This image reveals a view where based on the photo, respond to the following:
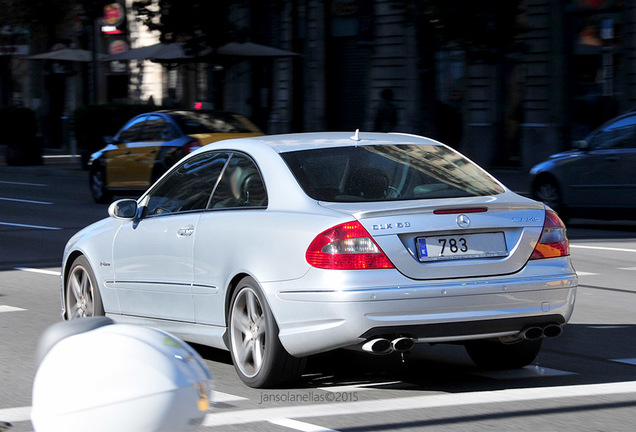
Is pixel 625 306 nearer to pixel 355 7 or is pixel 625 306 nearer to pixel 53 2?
pixel 355 7

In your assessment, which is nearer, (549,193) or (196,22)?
(549,193)

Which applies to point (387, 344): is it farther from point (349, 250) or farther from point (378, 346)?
point (349, 250)

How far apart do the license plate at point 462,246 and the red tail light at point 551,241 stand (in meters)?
0.23

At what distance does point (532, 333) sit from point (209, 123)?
13.0 metres

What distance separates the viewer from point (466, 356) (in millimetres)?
7285

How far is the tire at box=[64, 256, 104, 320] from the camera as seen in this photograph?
779 cm

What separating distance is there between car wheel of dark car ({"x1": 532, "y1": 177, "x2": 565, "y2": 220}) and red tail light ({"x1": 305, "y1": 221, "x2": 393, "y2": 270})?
444 inches

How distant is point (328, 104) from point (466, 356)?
64.5ft

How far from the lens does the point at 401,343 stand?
19.0 ft

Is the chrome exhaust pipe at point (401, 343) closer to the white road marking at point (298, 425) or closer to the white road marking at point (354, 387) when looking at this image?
the white road marking at point (354, 387)

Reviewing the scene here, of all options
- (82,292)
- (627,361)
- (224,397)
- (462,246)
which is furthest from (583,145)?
(224,397)

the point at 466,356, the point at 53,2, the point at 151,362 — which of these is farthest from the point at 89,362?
the point at 53,2

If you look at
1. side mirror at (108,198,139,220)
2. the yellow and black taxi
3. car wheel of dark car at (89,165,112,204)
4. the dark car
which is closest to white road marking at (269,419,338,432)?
side mirror at (108,198,139,220)

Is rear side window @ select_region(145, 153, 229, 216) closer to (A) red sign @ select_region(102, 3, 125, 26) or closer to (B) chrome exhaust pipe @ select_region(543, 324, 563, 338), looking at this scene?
(B) chrome exhaust pipe @ select_region(543, 324, 563, 338)
